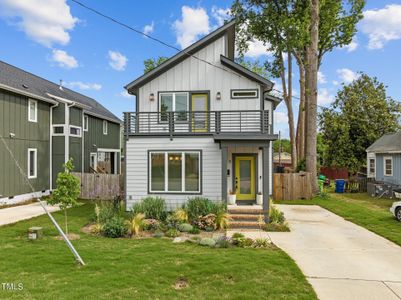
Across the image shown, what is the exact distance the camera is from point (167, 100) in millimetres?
14070

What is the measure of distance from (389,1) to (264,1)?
1224 centimetres

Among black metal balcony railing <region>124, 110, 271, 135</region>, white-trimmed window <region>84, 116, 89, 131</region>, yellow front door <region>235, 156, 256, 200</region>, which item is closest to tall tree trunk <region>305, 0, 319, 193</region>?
yellow front door <region>235, 156, 256, 200</region>

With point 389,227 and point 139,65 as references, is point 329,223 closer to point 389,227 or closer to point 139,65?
point 389,227

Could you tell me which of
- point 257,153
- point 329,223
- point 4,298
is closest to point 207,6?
point 257,153

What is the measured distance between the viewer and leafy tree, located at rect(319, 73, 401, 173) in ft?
93.6

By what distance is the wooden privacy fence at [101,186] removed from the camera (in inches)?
678

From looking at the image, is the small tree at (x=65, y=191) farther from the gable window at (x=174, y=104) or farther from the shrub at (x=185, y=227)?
the gable window at (x=174, y=104)

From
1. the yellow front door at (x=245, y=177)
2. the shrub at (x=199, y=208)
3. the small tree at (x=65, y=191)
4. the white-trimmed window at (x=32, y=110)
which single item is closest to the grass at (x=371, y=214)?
the yellow front door at (x=245, y=177)

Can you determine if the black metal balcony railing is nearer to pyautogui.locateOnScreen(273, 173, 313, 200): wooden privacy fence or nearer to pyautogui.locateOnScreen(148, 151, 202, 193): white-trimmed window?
pyautogui.locateOnScreen(148, 151, 202, 193): white-trimmed window

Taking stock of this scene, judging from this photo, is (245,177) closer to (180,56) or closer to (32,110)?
(180,56)

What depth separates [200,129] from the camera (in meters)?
13.5

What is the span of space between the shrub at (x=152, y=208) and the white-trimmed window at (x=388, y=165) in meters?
17.7

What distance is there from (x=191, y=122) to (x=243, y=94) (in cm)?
289

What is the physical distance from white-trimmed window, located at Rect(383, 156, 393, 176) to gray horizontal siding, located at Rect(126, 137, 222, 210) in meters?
15.5
